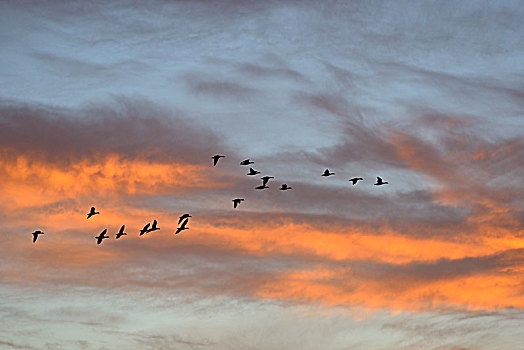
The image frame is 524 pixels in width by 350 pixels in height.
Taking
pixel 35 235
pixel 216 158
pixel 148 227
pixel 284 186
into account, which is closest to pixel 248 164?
pixel 216 158

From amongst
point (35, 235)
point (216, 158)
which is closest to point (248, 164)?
Result: point (216, 158)

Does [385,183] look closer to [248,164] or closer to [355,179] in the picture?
[355,179]

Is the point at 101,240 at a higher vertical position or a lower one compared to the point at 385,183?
lower

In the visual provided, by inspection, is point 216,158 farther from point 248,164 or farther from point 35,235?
point 35,235

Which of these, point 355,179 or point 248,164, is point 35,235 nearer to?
point 248,164

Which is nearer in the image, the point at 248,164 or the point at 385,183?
the point at 248,164

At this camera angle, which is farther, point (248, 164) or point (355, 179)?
point (355, 179)

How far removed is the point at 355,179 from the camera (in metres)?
138

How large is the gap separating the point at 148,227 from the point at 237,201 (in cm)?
1867

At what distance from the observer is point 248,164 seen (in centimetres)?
12750

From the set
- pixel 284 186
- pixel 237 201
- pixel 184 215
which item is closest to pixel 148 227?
pixel 184 215

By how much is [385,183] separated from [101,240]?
55695mm

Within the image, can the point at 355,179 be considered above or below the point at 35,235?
above

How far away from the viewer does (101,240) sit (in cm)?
14288
